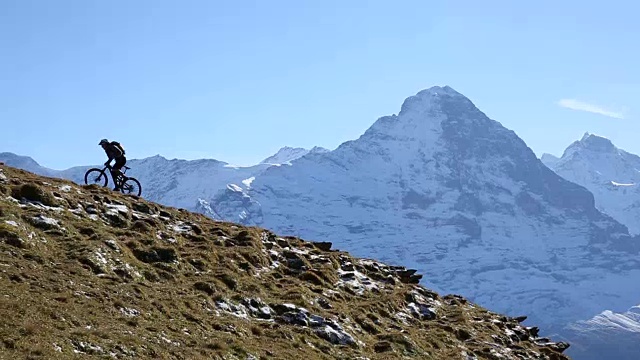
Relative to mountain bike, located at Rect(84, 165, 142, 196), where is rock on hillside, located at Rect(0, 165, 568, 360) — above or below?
below

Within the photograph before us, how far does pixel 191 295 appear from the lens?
2950cm

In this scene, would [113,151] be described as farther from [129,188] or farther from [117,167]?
[129,188]

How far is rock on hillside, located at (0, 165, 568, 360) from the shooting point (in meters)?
23.7

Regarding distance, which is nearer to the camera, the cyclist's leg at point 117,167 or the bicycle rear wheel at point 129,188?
the cyclist's leg at point 117,167

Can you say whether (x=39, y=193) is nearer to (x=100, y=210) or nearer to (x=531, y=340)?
(x=100, y=210)

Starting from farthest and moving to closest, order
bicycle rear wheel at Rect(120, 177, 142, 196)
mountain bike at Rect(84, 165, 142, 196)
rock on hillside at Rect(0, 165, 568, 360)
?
bicycle rear wheel at Rect(120, 177, 142, 196) → mountain bike at Rect(84, 165, 142, 196) → rock on hillside at Rect(0, 165, 568, 360)

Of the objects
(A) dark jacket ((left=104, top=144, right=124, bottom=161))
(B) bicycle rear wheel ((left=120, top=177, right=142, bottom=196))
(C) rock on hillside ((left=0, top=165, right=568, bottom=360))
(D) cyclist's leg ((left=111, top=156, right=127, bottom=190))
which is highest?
(A) dark jacket ((left=104, top=144, right=124, bottom=161))

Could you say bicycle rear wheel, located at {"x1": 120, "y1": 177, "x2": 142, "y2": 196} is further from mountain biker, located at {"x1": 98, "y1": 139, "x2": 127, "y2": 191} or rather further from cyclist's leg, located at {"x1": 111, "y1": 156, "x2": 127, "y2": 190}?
mountain biker, located at {"x1": 98, "y1": 139, "x2": 127, "y2": 191}

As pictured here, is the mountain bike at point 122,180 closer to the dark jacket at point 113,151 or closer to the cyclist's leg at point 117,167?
the cyclist's leg at point 117,167

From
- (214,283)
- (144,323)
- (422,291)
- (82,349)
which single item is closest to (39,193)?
(214,283)

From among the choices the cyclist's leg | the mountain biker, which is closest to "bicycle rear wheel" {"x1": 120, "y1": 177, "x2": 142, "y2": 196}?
the cyclist's leg

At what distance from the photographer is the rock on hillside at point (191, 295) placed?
A: 23688 millimetres

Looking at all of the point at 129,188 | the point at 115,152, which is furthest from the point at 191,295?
the point at 129,188

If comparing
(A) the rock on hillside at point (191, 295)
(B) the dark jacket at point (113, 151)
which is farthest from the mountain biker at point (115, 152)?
(A) the rock on hillside at point (191, 295)
